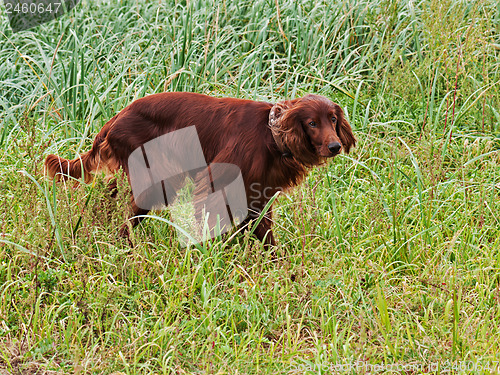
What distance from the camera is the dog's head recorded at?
2775mm

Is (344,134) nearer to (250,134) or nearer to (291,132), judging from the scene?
(291,132)

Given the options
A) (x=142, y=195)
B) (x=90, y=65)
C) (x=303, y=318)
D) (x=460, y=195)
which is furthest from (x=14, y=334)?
(x=90, y=65)

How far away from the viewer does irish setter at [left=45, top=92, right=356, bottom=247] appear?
2.82 m

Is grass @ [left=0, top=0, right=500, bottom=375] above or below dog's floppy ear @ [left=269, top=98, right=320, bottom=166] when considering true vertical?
below

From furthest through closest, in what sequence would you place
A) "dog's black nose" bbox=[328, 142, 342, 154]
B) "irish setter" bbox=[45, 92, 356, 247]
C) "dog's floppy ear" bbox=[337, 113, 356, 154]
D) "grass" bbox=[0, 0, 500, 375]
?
"dog's floppy ear" bbox=[337, 113, 356, 154] < "irish setter" bbox=[45, 92, 356, 247] < "dog's black nose" bbox=[328, 142, 342, 154] < "grass" bbox=[0, 0, 500, 375]

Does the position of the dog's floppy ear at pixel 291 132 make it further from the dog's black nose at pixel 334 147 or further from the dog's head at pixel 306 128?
the dog's black nose at pixel 334 147

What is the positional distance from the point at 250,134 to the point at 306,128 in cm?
29

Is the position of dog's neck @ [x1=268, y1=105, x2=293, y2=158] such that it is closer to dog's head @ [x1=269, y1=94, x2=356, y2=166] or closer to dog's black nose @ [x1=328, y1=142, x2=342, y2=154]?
dog's head @ [x1=269, y1=94, x2=356, y2=166]

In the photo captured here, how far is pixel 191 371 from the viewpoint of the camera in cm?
224

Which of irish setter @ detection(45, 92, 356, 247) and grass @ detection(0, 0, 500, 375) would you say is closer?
grass @ detection(0, 0, 500, 375)

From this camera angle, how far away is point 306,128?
2834 millimetres

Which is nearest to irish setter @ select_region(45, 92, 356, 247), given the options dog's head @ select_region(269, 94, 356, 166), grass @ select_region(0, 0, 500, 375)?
dog's head @ select_region(269, 94, 356, 166)

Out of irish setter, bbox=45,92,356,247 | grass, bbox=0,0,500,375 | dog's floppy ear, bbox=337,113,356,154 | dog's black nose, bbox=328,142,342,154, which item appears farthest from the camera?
dog's floppy ear, bbox=337,113,356,154

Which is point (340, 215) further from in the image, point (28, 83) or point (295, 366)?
point (28, 83)
